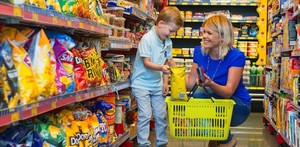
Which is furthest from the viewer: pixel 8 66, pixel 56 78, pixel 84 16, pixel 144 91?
pixel 144 91

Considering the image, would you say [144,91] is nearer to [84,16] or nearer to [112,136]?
[112,136]

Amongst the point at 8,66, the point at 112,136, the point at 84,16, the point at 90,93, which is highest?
the point at 84,16

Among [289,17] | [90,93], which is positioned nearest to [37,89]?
[90,93]

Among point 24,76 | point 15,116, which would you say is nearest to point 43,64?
point 24,76

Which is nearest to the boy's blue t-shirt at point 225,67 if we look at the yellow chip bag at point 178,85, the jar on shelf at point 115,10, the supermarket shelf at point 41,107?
the yellow chip bag at point 178,85

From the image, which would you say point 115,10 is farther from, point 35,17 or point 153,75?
point 35,17

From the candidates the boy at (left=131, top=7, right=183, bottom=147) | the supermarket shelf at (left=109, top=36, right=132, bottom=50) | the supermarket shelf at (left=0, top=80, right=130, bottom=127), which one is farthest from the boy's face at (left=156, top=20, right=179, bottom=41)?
the supermarket shelf at (left=0, top=80, right=130, bottom=127)

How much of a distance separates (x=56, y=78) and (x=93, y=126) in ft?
1.97

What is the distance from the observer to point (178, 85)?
2381 millimetres

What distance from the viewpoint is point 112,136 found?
11.4 feet

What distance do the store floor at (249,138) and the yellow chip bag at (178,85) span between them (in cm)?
236

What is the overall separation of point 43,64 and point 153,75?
194 centimetres

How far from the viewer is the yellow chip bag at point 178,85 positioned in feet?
7.60

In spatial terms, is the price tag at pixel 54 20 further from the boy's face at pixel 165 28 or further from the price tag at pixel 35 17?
the boy's face at pixel 165 28
